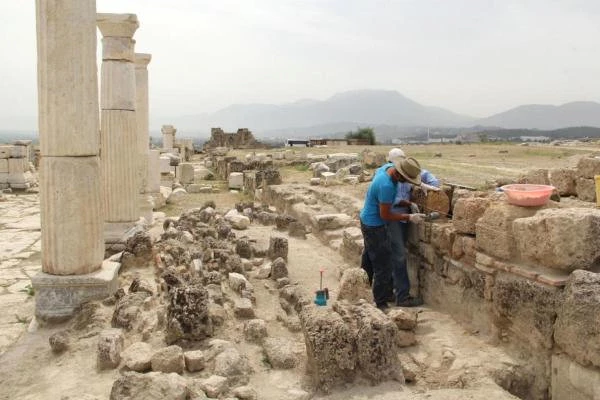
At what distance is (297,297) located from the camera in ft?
20.5

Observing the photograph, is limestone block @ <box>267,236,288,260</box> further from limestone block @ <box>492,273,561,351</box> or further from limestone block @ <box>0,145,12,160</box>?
limestone block @ <box>0,145,12,160</box>

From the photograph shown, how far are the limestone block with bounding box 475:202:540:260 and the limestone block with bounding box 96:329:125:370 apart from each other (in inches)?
142

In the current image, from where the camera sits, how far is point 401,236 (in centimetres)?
651

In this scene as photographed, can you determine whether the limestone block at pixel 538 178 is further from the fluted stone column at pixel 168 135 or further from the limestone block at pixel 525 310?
the fluted stone column at pixel 168 135

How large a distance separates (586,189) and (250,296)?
4771 millimetres

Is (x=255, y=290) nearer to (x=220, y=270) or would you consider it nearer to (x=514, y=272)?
(x=220, y=270)

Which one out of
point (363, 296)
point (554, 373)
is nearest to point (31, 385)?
point (363, 296)

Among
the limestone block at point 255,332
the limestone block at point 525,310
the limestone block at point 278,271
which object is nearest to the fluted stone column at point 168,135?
the limestone block at point 278,271

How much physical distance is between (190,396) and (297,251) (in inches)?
218

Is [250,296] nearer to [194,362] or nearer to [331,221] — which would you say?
[194,362]

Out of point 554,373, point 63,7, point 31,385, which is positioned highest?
point 63,7

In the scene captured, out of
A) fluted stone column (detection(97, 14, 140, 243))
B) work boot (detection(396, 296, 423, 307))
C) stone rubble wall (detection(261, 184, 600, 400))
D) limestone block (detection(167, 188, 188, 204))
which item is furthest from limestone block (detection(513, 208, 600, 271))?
limestone block (detection(167, 188, 188, 204))

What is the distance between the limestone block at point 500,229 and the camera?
16.4 ft

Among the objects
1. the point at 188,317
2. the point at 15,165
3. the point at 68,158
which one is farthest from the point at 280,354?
the point at 15,165
